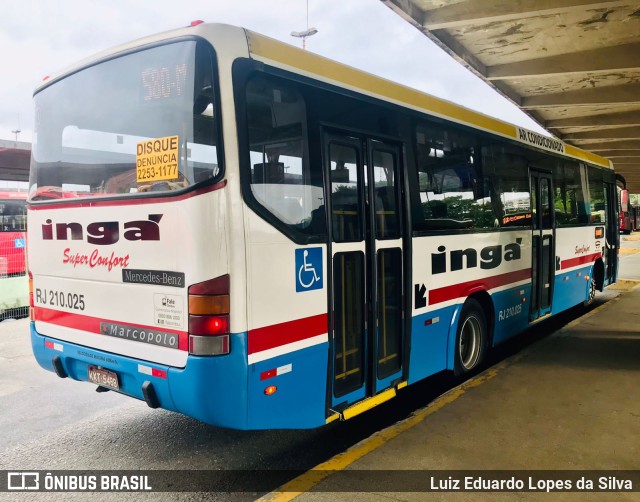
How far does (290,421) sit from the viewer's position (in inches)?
145

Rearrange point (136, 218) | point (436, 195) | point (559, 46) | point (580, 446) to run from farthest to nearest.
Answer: point (559, 46)
point (436, 195)
point (580, 446)
point (136, 218)

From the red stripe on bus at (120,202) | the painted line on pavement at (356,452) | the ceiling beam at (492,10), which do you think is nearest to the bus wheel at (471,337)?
the painted line on pavement at (356,452)

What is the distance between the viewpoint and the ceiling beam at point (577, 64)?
9.38 metres

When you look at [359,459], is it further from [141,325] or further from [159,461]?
[141,325]

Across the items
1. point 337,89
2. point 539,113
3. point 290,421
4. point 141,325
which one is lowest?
point 290,421

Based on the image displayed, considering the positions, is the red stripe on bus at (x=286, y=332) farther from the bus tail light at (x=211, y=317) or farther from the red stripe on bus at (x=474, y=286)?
the red stripe on bus at (x=474, y=286)

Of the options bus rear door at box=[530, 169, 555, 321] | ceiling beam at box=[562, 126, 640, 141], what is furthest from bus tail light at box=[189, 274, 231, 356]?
ceiling beam at box=[562, 126, 640, 141]

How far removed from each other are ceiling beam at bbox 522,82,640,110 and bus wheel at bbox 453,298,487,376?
8345mm

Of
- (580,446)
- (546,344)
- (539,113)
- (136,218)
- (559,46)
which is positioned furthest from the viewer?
(539,113)

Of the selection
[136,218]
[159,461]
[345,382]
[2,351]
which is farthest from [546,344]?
[2,351]

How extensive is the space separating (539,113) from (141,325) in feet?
44.4

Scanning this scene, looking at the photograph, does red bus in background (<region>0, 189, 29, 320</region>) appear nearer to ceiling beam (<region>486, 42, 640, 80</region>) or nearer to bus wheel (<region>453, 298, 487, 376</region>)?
bus wheel (<region>453, 298, 487, 376</region>)

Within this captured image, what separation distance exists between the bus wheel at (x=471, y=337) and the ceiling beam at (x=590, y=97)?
834 centimetres

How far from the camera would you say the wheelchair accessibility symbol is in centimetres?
371
